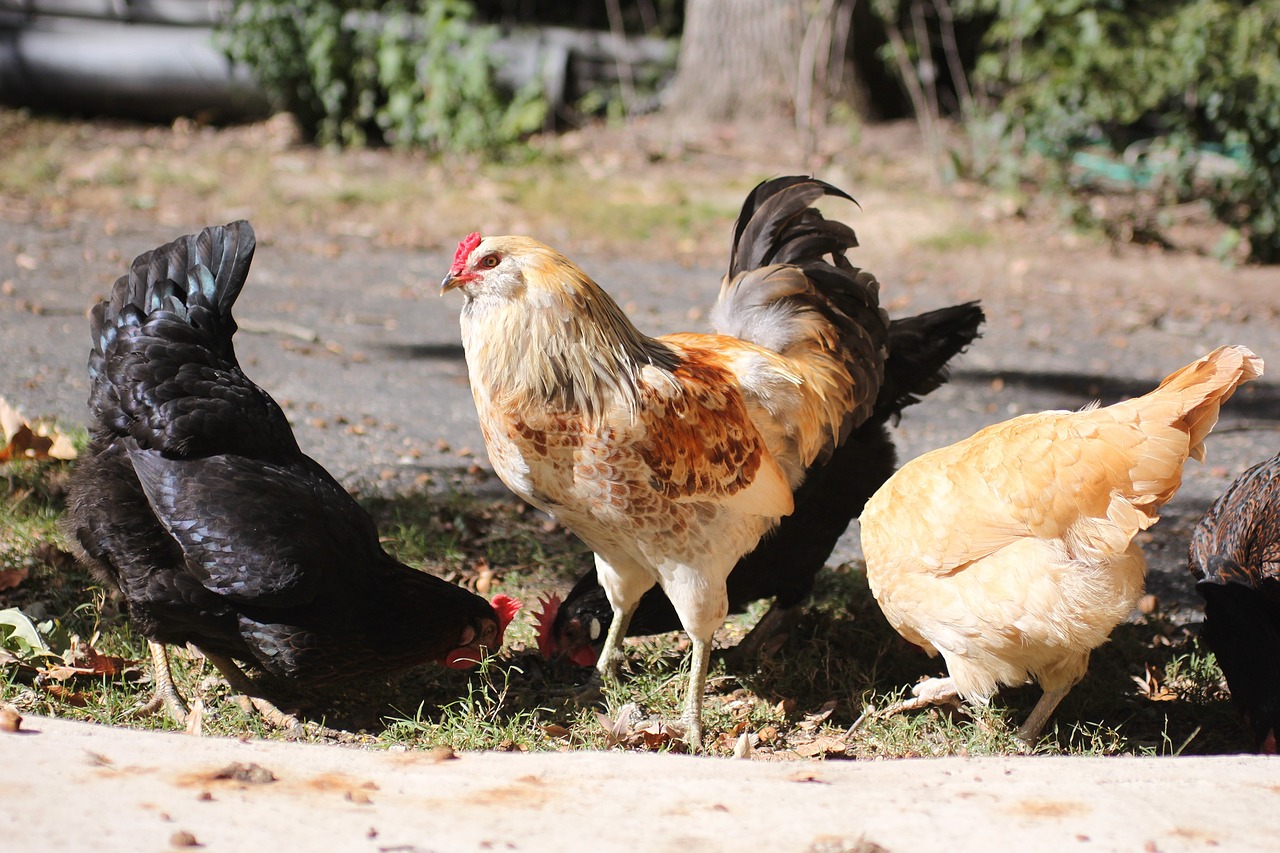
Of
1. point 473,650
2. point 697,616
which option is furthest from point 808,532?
point 473,650

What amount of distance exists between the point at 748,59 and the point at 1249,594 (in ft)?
31.2

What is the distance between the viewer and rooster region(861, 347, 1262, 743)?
3496mm

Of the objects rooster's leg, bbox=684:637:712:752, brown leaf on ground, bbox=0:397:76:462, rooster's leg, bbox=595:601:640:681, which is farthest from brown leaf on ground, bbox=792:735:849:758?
brown leaf on ground, bbox=0:397:76:462

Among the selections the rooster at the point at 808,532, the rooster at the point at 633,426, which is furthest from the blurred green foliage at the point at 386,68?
the rooster at the point at 633,426

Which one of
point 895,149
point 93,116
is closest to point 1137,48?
point 895,149

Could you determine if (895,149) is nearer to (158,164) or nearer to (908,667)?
(158,164)

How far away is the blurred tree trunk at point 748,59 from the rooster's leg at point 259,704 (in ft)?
28.9

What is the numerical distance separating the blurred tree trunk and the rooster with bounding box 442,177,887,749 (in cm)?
777

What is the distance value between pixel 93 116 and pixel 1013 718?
12.4 metres

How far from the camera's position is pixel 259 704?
3963mm

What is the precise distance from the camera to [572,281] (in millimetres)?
3674

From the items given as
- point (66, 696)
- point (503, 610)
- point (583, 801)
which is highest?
point (583, 801)

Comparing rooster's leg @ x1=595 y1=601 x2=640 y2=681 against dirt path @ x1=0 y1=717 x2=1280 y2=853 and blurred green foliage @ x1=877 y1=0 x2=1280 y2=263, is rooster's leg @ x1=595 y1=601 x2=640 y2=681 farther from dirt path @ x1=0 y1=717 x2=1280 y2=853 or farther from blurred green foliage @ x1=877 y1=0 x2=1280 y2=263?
blurred green foliage @ x1=877 y1=0 x2=1280 y2=263

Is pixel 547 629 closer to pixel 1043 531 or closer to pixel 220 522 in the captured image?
pixel 220 522
